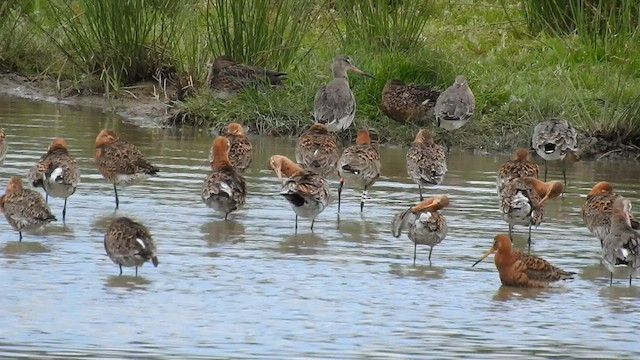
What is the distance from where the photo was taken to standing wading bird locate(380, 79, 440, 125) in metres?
17.1

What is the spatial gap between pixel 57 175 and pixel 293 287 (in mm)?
2923

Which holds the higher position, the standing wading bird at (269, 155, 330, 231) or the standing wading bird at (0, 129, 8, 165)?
the standing wading bird at (0, 129, 8, 165)

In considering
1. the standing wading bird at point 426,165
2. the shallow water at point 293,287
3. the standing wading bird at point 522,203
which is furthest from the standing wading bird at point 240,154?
the standing wading bird at point 522,203

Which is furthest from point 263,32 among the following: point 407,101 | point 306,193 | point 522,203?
point 522,203

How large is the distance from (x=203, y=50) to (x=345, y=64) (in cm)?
307

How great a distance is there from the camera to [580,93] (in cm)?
1745

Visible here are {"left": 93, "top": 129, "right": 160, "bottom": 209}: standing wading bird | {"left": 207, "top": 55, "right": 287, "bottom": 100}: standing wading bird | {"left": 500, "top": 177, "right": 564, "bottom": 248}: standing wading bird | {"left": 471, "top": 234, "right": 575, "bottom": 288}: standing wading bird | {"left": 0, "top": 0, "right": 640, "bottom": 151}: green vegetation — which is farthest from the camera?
{"left": 207, "top": 55, "right": 287, "bottom": 100}: standing wading bird

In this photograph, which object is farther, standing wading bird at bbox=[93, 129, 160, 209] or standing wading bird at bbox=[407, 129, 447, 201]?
standing wading bird at bbox=[407, 129, 447, 201]

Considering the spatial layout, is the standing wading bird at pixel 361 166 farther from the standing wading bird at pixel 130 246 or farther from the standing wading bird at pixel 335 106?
the standing wading bird at pixel 130 246

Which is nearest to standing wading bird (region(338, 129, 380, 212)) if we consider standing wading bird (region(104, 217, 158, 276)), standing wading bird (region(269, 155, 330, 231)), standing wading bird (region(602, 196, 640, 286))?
standing wading bird (region(269, 155, 330, 231))

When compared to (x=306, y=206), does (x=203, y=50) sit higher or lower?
higher

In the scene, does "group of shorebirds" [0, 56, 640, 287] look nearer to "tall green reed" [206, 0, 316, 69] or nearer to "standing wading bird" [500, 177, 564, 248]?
"standing wading bird" [500, 177, 564, 248]

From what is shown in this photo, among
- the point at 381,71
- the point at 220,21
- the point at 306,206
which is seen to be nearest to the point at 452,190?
the point at 306,206

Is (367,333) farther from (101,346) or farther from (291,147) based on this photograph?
(291,147)
